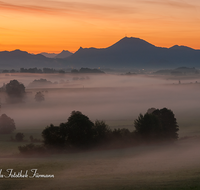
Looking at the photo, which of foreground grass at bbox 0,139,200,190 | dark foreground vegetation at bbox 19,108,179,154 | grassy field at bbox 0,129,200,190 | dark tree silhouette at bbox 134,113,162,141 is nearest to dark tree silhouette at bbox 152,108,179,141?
dark foreground vegetation at bbox 19,108,179,154

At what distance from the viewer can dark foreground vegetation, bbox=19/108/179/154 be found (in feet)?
163

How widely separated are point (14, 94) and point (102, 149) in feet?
394

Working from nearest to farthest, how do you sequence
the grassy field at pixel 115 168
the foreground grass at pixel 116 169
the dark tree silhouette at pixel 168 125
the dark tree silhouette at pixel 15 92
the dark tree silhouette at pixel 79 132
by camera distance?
the foreground grass at pixel 116 169 < the grassy field at pixel 115 168 < the dark tree silhouette at pixel 79 132 < the dark tree silhouette at pixel 168 125 < the dark tree silhouette at pixel 15 92

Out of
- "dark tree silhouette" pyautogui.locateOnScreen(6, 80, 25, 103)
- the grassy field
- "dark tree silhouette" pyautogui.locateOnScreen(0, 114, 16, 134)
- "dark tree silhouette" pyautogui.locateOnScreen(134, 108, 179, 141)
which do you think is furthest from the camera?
"dark tree silhouette" pyautogui.locateOnScreen(6, 80, 25, 103)

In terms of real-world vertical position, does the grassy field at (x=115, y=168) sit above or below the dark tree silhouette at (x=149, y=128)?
below

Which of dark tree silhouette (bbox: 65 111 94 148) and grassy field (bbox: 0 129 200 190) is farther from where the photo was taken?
dark tree silhouette (bbox: 65 111 94 148)

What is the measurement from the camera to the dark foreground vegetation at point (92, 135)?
49656 millimetres

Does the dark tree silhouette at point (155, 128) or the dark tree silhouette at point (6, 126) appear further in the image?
the dark tree silhouette at point (6, 126)

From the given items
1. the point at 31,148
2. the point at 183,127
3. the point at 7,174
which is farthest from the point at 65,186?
the point at 183,127

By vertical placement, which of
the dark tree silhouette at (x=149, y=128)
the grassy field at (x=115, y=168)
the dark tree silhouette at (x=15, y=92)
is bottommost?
the grassy field at (x=115, y=168)

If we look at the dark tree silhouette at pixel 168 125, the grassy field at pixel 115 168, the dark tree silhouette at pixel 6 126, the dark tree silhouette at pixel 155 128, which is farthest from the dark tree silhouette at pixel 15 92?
the dark tree silhouette at pixel 155 128

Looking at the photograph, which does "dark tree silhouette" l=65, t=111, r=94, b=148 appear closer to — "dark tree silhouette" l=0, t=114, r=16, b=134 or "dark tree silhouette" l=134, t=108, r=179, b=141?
"dark tree silhouette" l=134, t=108, r=179, b=141

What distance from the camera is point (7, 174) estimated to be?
3228cm

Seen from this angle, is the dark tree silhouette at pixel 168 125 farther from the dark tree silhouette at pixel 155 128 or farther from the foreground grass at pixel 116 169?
the foreground grass at pixel 116 169
